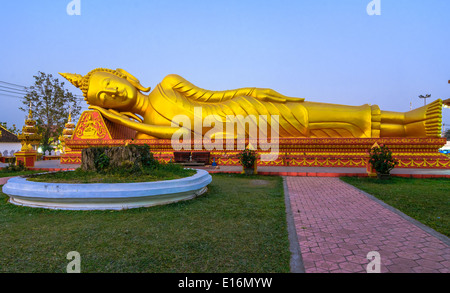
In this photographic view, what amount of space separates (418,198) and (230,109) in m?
7.83

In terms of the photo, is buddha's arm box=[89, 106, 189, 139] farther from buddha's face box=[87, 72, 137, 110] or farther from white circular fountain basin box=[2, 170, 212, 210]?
white circular fountain basin box=[2, 170, 212, 210]

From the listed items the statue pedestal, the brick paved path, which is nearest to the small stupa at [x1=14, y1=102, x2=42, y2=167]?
the statue pedestal

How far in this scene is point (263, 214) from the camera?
4.15 metres

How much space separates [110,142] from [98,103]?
1.89m

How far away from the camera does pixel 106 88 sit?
39.0 ft

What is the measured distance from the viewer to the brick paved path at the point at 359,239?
2.49 metres

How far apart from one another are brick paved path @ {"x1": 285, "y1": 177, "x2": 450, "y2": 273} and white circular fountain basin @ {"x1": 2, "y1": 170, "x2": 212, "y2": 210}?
2.32 m

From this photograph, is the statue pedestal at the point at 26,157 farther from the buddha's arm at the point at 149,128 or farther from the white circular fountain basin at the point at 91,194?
the white circular fountain basin at the point at 91,194

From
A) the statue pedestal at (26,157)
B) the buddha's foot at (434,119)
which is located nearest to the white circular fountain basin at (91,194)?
the statue pedestal at (26,157)

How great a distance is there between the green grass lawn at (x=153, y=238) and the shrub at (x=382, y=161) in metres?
4.97

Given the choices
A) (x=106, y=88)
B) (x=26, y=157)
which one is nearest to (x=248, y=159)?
(x=106, y=88)

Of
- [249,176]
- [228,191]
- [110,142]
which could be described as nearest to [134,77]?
[110,142]

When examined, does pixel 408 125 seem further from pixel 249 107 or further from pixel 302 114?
pixel 249 107

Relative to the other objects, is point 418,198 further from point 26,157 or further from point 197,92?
point 26,157
